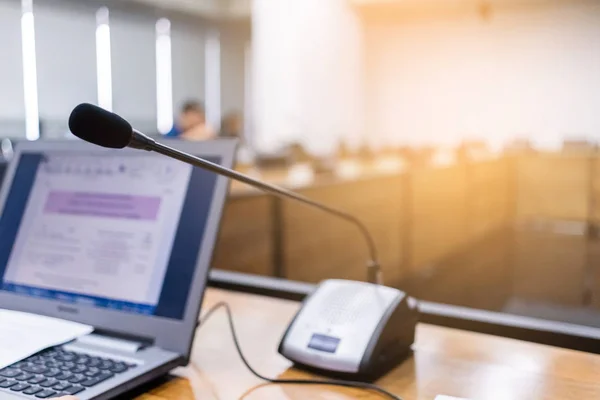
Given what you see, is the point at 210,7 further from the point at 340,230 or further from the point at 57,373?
the point at 57,373

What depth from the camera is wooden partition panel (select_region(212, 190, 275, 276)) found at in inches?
82.6

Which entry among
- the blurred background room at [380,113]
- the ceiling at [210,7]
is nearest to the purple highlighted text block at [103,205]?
the blurred background room at [380,113]

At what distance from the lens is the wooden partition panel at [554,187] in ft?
15.8

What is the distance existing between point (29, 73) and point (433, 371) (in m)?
6.91

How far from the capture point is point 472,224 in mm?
4656

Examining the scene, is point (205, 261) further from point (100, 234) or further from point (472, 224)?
point (472, 224)

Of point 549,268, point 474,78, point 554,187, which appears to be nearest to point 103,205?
point 549,268

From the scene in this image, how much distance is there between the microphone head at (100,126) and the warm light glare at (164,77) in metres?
7.84

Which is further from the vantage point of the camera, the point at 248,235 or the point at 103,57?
the point at 103,57

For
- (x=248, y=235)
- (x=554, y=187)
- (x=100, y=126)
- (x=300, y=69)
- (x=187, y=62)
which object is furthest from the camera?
(x=187, y=62)

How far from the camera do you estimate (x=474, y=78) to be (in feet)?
24.8

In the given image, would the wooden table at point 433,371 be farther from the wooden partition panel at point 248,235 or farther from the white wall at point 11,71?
the white wall at point 11,71

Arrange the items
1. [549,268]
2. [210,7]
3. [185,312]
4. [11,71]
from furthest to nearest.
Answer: [210,7] < [11,71] < [549,268] < [185,312]

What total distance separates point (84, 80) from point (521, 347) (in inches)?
286
